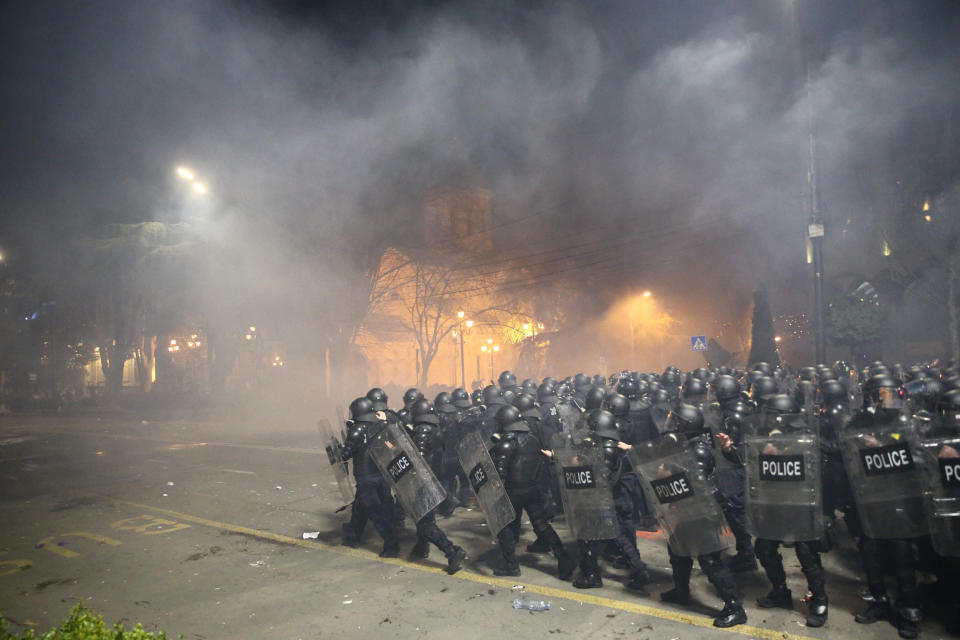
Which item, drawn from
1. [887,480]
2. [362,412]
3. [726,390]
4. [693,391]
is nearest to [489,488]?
[362,412]

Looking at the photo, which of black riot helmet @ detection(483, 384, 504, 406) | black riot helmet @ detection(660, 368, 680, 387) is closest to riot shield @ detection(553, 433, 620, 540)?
black riot helmet @ detection(483, 384, 504, 406)

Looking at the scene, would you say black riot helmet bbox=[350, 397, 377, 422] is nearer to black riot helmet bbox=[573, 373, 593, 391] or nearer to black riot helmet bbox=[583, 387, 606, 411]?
black riot helmet bbox=[583, 387, 606, 411]

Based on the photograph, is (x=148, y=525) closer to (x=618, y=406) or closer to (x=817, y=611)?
(x=618, y=406)

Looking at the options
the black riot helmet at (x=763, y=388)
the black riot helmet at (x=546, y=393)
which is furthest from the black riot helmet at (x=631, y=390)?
the black riot helmet at (x=763, y=388)

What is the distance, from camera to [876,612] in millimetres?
3412

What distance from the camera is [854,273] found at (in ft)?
82.9

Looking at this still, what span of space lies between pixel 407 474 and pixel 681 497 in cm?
215

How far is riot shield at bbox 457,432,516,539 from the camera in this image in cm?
420

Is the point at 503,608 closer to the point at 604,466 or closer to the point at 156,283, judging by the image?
the point at 604,466

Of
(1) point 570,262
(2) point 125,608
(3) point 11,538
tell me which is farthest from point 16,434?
(1) point 570,262

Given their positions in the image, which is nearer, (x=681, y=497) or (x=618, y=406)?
(x=681, y=497)

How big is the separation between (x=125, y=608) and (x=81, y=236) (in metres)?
24.9

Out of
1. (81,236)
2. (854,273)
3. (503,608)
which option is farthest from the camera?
(854,273)

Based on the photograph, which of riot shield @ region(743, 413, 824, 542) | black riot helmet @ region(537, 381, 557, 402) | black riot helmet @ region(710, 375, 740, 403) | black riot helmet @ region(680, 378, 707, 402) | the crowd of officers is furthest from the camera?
black riot helmet @ region(537, 381, 557, 402)
